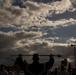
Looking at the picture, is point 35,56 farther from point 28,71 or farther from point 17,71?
point 17,71

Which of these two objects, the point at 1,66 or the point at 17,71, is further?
the point at 17,71

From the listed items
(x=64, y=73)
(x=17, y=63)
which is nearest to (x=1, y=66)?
(x=64, y=73)

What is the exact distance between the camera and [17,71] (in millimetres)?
27188

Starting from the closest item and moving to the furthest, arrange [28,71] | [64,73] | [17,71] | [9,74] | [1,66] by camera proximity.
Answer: [28,71] → [1,66] → [64,73] → [9,74] → [17,71]

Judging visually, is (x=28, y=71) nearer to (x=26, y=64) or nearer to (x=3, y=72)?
(x=26, y=64)

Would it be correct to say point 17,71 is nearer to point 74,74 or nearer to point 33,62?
point 74,74

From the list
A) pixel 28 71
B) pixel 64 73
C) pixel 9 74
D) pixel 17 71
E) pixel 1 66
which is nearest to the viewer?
pixel 28 71

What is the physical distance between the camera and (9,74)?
22.3 metres

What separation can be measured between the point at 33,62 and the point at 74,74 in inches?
323

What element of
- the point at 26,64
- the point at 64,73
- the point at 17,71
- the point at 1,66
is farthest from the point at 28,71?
the point at 17,71

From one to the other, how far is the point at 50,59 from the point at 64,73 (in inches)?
341

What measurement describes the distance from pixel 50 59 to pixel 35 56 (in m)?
0.48

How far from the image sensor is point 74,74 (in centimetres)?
1936

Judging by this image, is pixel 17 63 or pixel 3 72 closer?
pixel 17 63
